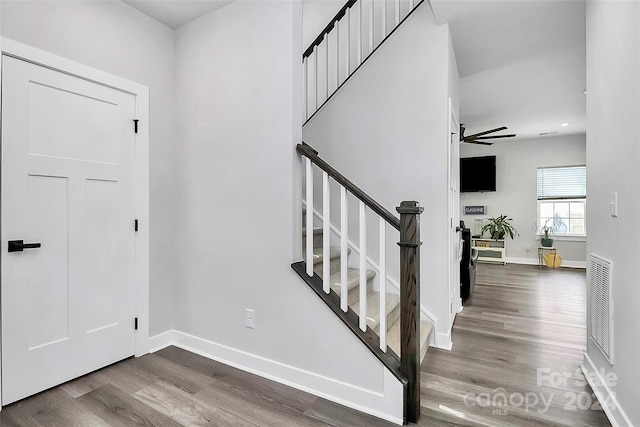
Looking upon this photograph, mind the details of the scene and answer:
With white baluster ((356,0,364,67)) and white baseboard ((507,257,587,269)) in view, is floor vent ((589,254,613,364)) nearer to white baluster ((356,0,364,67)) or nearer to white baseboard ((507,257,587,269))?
white baluster ((356,0,364,67))

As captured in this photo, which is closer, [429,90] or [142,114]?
[142,114]

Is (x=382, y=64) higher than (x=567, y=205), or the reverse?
(x=382, y=64)

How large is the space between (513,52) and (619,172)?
7.43ft

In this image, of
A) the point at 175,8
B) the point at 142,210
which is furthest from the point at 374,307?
the point at 175,8

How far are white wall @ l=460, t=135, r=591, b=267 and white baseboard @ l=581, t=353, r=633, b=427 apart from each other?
5605mm

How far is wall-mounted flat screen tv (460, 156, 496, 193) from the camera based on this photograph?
7.39 meters

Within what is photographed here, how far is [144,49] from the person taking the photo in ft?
8.43

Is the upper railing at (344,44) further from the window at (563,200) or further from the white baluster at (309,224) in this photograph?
the window at (563,200)

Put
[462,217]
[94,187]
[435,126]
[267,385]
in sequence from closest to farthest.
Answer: [267,385] < [94,187] < [435,126] < [462,217]

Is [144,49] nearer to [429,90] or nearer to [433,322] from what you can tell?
[429,90]

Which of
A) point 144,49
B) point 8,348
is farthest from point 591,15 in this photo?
point 8,348

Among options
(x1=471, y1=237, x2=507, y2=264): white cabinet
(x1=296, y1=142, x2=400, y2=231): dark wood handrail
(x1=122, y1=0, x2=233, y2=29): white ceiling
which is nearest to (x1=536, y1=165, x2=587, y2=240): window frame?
(x1=471, y1=237, x2=507, y2=264): white cabinet

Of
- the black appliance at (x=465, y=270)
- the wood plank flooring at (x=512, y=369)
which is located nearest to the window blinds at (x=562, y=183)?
the wood plank flooring at (x=512, y=369)

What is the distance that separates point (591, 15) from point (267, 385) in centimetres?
326
